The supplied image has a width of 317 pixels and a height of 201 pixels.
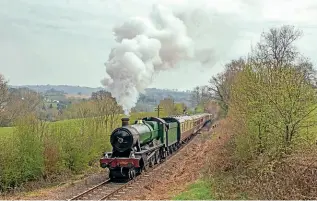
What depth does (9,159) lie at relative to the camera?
1952 centimetres

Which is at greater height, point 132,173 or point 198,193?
point 198,193

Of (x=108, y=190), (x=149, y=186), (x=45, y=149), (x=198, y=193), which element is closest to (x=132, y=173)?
(x=149, y=186)

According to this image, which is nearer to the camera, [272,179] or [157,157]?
[272,179]

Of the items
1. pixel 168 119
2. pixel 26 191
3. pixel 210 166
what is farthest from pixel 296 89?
pixel 168 119

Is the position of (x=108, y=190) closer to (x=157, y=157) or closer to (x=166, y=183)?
(x=166, y=183)

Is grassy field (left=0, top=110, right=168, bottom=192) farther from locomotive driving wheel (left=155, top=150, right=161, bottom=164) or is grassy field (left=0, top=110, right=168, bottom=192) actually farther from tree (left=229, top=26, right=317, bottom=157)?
tree (left=229, top=26, right=317, bottom=157)

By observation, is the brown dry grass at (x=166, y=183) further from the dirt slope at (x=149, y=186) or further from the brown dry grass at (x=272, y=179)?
the brown dry grass at (x=272, y=179)

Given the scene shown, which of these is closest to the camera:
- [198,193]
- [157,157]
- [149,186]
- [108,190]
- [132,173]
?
[198,193]

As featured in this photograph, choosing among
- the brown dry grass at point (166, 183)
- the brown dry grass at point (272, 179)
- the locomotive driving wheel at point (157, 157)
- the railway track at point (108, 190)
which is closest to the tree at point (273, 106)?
the brown dry grass at point (272, 179)

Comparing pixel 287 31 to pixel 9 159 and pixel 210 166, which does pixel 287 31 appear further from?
pixel 9 159

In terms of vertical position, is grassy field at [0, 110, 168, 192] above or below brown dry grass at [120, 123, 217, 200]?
above

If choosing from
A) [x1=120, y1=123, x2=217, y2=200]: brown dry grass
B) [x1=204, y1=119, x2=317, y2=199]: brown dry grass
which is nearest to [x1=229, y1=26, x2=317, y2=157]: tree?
[x1=204, y1=119, x2=317, y2=199]: brown dry grass

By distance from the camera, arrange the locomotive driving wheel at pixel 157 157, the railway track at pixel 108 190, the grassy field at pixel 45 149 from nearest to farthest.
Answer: the railway track at pixel 108 190, the grassy field at pixel 45 149, the locomotive driving wheel at pixel 157 157

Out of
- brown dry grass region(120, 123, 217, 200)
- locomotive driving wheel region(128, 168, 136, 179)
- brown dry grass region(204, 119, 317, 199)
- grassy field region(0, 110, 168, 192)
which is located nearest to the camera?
brown dry grass region(204, 119, 317, 199)
